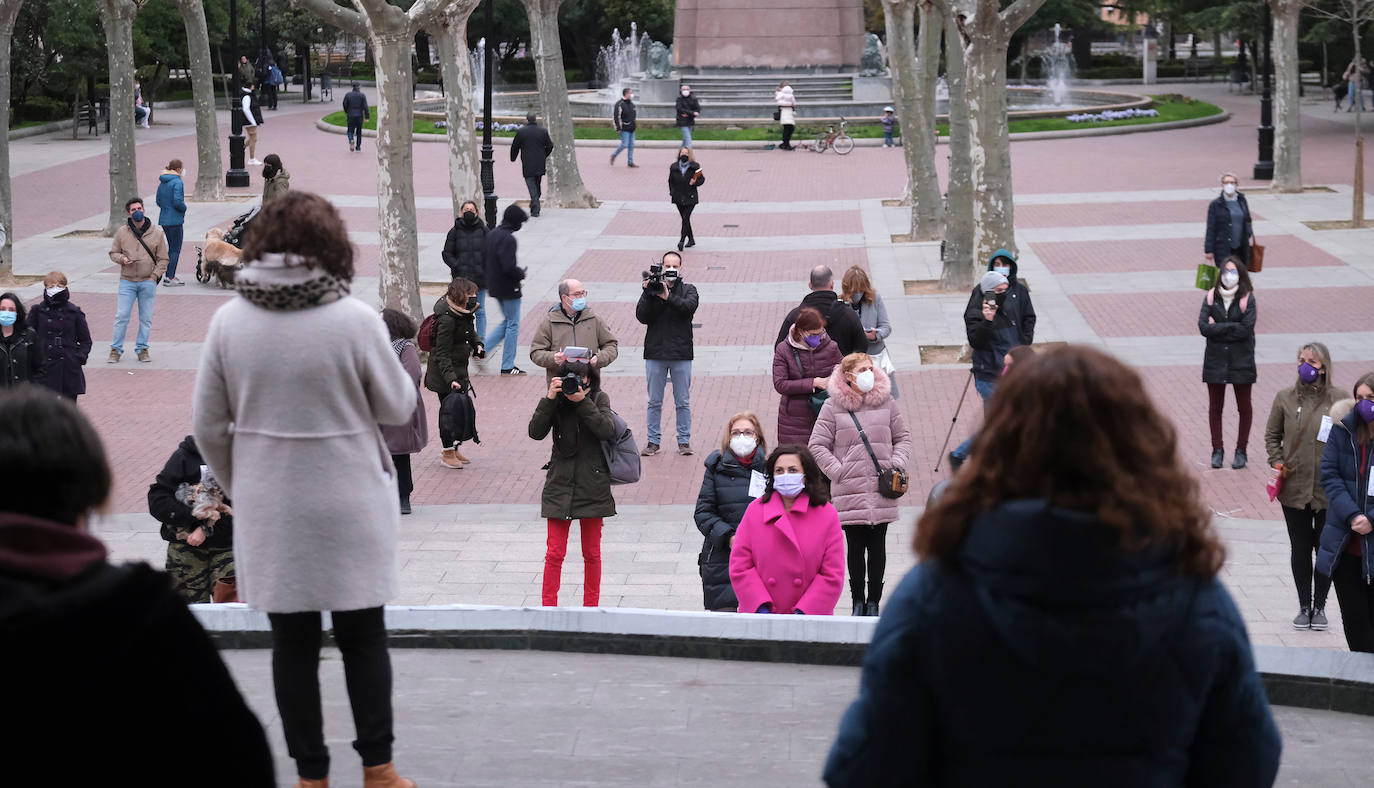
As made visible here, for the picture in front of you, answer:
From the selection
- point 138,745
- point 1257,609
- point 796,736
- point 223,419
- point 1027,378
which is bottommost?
point 1257,609

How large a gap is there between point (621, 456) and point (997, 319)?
4.56 m

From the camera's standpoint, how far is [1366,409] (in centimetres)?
760

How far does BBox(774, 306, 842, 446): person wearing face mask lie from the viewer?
1062cm

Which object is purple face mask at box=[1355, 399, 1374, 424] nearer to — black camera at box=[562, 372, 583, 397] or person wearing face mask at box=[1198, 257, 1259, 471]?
black camera at box=[562, 372, 583, 397]

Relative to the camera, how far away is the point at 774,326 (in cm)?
1798

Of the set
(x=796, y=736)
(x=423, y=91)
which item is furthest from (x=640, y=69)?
(x=796, y=736)

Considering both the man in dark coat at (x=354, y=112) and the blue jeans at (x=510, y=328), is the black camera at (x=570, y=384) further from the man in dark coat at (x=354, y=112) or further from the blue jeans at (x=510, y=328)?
the man in dark coat at (x=354, y=112)

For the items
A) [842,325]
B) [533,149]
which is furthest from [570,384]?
[533,149]

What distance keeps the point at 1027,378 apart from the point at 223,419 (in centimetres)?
215

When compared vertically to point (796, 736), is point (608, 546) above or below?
below

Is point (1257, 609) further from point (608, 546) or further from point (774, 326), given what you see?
point (774, 326)

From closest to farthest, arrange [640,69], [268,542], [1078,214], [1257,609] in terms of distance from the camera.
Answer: [268,542] → [1257,609] → [1078,214] → [640,69]

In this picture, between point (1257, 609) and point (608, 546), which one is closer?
point (1257, 609)

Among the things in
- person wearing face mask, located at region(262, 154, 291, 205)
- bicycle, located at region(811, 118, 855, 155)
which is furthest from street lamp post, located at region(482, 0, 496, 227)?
bicycle, located at region(811, 118, 855, 155)
